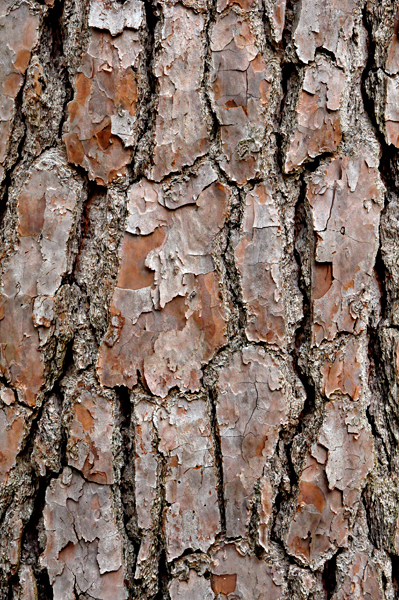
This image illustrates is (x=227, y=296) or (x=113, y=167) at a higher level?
(x=113, y=167)

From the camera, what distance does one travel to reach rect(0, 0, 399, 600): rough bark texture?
861 millimetres

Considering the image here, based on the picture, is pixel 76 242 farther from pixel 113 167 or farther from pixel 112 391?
pixel 112 391

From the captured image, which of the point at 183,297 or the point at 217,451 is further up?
the point at 183,297

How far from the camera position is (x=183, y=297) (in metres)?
0.86

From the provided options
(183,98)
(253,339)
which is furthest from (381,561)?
(183,98)

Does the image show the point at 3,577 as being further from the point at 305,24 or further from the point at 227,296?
the point at 305,24

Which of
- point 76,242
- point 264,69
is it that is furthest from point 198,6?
point 76,242

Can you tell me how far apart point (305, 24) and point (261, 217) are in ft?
1.13

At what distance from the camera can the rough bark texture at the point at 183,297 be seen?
2.82 ft

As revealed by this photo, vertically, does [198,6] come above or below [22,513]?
above

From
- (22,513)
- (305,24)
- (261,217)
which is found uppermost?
(305,24)

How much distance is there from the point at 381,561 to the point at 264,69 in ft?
2.98

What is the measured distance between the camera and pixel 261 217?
34.4 inches

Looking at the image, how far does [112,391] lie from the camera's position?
869mm
